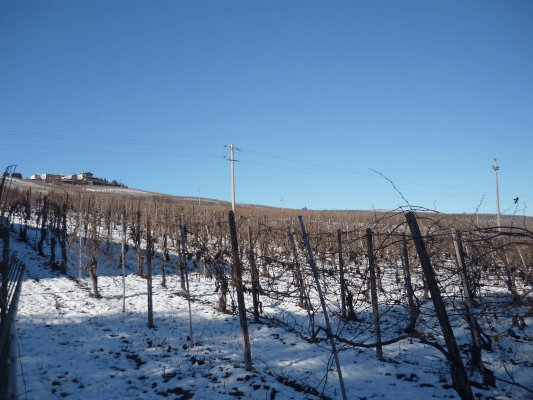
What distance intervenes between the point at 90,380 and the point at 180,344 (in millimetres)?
1743

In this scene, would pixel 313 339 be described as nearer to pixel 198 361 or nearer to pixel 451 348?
pixel 451 348

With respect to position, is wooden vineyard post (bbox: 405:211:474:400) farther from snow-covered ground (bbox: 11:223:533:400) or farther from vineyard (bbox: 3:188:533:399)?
snow-covered ground (bbox: 11:223:533:400)

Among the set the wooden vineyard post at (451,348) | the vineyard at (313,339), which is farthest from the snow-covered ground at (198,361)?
the wooden vineyard post at (451,348)

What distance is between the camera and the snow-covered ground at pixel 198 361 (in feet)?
12.9

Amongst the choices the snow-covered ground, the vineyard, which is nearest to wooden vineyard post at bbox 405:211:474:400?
the vineyard

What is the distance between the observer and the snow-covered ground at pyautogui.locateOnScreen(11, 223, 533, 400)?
3930 mm

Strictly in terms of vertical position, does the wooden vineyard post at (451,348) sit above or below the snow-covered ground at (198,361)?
above

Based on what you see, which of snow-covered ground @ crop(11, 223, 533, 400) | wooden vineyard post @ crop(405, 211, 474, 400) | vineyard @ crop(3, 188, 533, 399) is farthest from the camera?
snow-covered ground @ crop(11, 223, 533, 400)

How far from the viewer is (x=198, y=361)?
16.0 feet

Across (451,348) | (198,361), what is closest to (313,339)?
(451,348)

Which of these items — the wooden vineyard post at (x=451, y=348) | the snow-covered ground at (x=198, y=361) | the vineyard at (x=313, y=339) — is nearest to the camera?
the wooden vineyard post at (x=451, y=348)

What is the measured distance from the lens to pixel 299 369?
15.2 ft

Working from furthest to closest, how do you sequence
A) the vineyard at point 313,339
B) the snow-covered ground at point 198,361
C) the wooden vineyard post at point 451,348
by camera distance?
the snow-covered ground at point 198,361, the vineyard at point 313,339, the wooden vineyard post at point 451,348

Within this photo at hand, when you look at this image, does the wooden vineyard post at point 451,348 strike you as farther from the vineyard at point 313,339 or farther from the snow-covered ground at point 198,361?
the snow-covered ground at point 198,361
